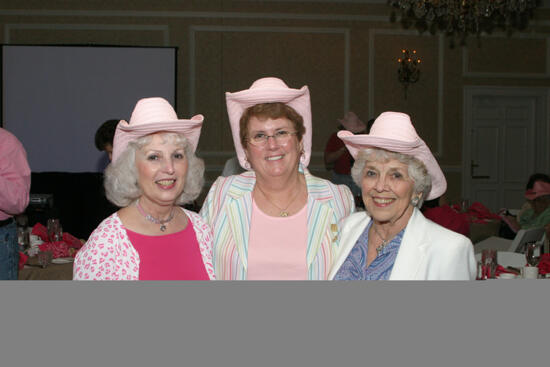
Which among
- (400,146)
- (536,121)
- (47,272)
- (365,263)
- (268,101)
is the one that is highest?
(536,121)

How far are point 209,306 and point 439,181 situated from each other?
179 centimetres

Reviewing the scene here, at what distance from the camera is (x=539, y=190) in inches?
207

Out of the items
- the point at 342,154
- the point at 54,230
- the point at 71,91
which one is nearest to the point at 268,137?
the point at 54,230

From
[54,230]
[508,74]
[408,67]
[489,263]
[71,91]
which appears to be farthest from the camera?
[508,74]

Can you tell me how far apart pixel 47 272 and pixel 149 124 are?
7.43ft

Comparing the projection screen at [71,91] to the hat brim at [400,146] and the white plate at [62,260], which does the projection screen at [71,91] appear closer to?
the white plate at [62,260]

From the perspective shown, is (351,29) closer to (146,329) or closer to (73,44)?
→ (73,44)

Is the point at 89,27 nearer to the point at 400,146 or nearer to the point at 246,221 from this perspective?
the point at 246,221

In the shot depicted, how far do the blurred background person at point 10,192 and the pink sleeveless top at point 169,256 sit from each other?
5.01 ft

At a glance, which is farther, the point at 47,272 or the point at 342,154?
the point at 342,154

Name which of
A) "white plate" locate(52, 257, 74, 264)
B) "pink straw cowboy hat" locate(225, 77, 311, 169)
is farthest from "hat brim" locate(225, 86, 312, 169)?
"white plate" locate(52, 257, 74, 264)

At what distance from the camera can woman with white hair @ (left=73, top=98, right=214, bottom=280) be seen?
5.70 feet

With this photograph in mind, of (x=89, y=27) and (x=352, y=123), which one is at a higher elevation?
(x=89, y=27)

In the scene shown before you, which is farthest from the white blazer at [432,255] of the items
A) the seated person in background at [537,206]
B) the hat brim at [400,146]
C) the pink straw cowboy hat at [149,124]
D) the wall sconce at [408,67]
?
the wall sconce at [408,67]
